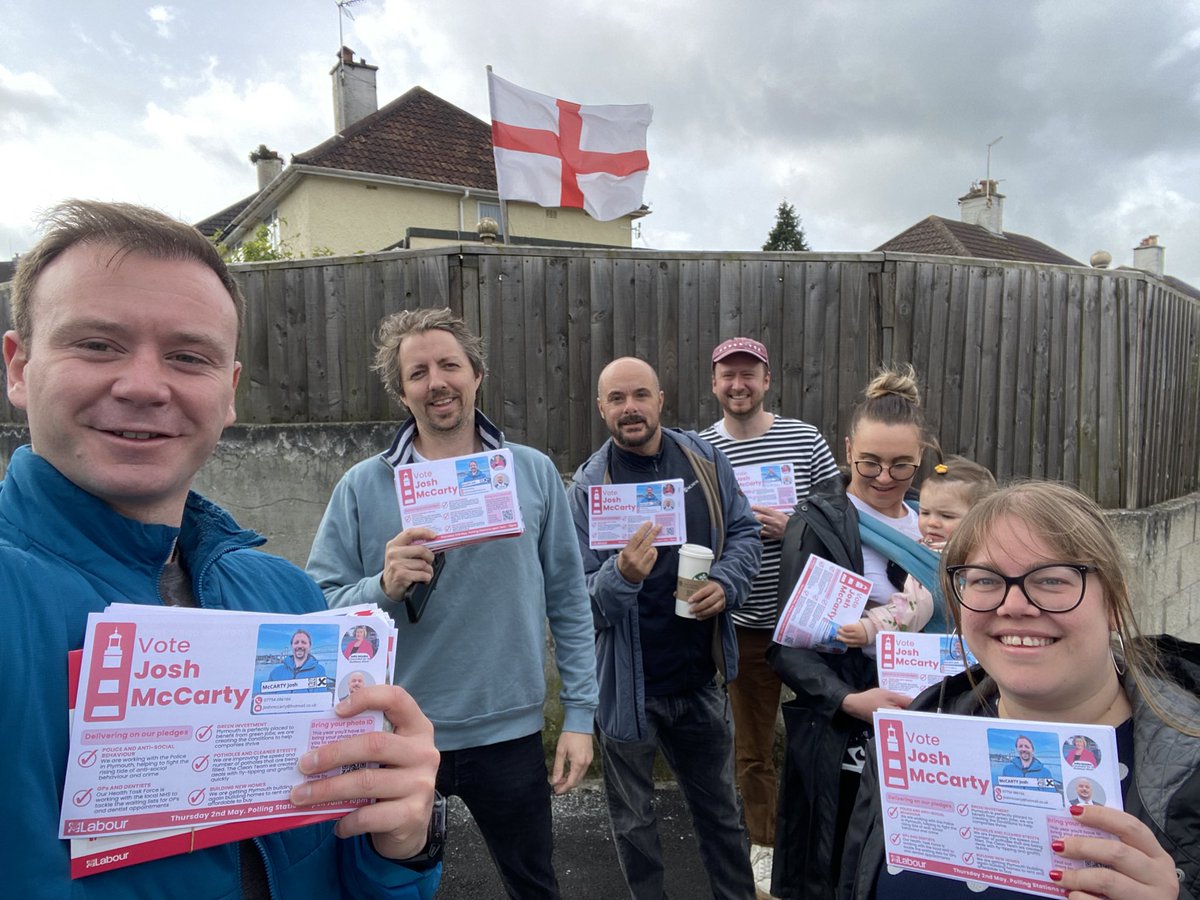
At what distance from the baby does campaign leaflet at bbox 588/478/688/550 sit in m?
0.83

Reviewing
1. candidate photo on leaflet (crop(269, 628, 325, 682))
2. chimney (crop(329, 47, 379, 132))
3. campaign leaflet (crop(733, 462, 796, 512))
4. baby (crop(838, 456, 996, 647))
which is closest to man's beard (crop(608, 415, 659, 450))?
campaign leaflet (crop(733, 462, 796, 512))

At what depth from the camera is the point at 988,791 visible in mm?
1325

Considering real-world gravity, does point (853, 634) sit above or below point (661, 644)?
above

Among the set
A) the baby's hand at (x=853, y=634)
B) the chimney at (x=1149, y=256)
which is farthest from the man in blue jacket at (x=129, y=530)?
the chimney at (x=1149, y=256)

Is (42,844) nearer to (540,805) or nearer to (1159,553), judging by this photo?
(540,805)

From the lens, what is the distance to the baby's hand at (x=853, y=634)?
234 cm

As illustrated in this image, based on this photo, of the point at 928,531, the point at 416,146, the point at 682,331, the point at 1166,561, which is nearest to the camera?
the point at 928,531

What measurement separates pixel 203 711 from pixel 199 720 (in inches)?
0.6

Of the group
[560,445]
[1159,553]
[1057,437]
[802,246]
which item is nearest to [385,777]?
[560,445]

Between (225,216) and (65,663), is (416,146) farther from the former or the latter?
(65,663)

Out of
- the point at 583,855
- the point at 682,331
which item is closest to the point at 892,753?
the point at 583,855

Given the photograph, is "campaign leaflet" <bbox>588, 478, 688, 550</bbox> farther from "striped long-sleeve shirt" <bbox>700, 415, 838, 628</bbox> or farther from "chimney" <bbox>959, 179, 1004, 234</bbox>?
"chimney" <bbox>959, 179, 1004, 234</bbox>

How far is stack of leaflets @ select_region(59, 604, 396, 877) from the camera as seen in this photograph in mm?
993

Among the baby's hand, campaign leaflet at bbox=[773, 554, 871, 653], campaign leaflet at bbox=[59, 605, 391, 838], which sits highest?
campaign leaflet at bbox=[59, 605, 391, 838]
